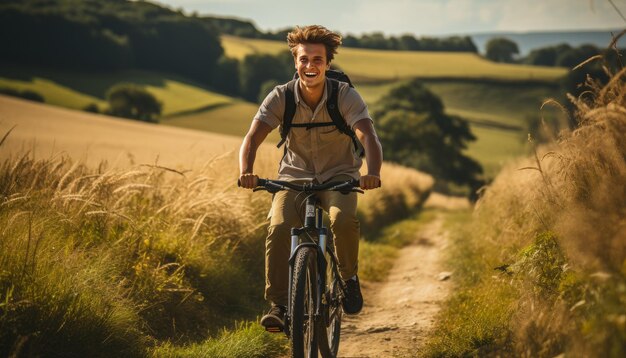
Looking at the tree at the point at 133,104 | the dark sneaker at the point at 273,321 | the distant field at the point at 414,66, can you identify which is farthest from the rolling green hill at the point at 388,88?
the dark sneaker at the point at 273,321

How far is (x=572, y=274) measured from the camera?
14.6ft

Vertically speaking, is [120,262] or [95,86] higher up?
[95,86]

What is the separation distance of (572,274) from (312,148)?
222 cm

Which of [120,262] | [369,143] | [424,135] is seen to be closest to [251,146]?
[369,143]

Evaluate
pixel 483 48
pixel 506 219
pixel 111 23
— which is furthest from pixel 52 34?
pixel 483 48

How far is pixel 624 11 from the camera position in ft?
15.8

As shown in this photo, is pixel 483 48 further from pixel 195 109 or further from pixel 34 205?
pixel 34 205

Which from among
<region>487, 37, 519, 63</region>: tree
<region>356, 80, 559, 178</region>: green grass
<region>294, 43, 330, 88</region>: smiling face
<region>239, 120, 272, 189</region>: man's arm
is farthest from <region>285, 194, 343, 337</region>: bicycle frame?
<region>487, 37, 519, 63</region>: tree

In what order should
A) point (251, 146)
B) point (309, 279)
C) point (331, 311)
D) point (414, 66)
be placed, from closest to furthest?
point (309, 279)
point (251, 146)
point (331, 311)
point (414, 66)

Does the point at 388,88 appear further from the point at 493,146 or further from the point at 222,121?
the point at 493,146

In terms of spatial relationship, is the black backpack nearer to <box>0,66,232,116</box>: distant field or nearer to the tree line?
<box>0,66,232,116</box>: distant field

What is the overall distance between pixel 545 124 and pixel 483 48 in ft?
499

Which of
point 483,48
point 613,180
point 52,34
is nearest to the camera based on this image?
point 613,180

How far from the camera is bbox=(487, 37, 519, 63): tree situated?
472 ft
